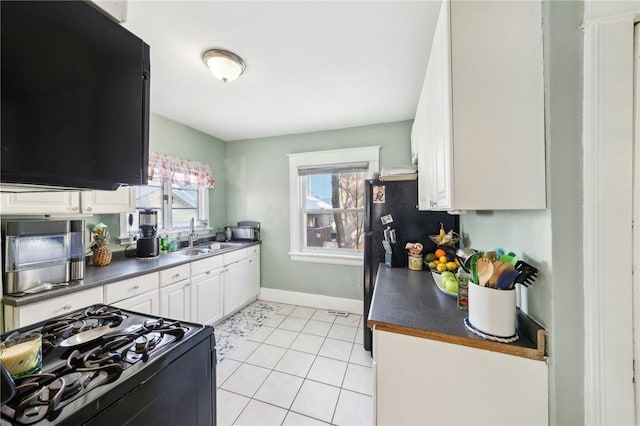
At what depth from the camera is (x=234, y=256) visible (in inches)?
116

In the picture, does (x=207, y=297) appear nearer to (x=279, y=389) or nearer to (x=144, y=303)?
(x=144, y=303)

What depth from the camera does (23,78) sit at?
0.39 m

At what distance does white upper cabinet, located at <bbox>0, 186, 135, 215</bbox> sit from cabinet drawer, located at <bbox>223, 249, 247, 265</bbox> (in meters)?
1.06

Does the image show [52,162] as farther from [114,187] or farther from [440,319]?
[440,319]

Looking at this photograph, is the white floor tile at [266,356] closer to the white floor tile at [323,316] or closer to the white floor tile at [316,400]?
the white floor tile at [316,400]

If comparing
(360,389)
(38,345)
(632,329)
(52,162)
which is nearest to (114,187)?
(52,162)

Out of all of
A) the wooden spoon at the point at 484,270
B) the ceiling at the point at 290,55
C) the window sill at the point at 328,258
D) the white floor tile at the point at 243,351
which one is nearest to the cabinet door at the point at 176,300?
the white floor tile at the point at 243,351

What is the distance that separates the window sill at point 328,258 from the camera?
9.89 ft

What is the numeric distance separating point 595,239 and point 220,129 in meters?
3.45

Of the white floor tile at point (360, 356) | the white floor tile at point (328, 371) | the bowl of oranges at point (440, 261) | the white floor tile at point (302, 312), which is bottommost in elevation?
the white floor tile at point (328, 371)

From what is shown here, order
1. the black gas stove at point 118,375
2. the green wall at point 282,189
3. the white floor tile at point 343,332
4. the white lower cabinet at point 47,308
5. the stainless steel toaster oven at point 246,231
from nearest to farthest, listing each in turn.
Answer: the black gas stove at point 118,375 < the white lower cabinet at point 47,308 < the white floor tile at point 343,332 < the green wall at point 282,189 < the stainless steel toaster oven at point 246,231

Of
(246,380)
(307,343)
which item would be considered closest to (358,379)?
(307,343)

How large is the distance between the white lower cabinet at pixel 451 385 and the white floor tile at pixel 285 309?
2110 millimetres

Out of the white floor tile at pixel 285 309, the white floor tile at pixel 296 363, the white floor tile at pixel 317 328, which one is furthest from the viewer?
the white floor tile at pixel 285 309
